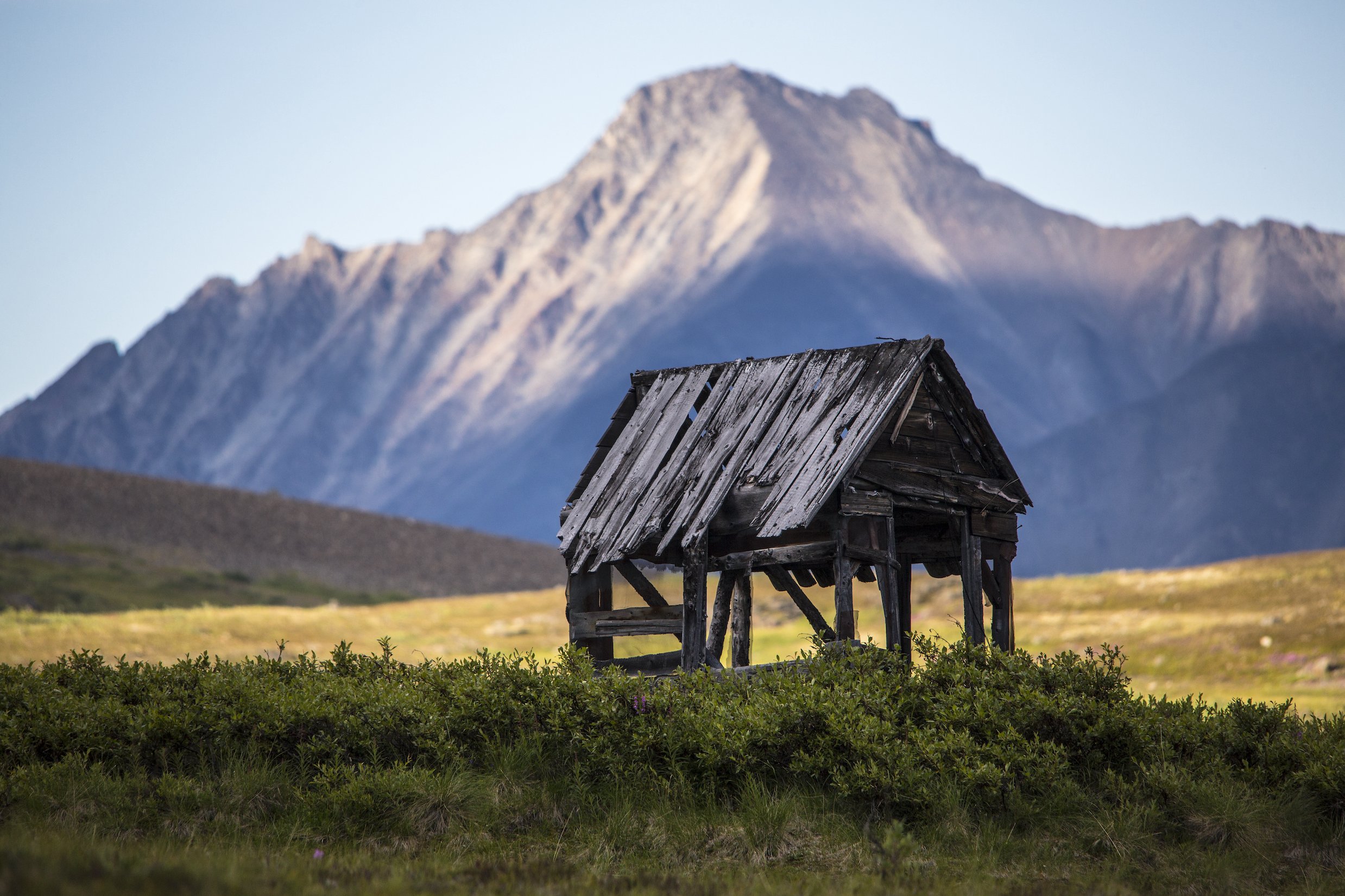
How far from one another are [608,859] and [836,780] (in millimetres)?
2375

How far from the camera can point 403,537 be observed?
10075 centimetres

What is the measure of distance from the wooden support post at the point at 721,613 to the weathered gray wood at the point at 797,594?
17.9 inches

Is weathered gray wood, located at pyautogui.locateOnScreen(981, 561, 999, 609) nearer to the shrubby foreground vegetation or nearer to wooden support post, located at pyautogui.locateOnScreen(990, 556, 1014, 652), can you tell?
wooden support post, located at pyautogui.locateOnScreen(990, 556, 1014, 652)

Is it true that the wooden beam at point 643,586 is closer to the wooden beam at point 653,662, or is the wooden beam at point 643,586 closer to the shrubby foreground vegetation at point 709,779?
the wooden beam at point 653,662

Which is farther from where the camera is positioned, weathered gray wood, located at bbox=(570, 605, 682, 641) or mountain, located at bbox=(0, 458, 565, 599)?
mountain, located at bbox=(0, 458, 565, 599)

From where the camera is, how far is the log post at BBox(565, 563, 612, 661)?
17.5 meters

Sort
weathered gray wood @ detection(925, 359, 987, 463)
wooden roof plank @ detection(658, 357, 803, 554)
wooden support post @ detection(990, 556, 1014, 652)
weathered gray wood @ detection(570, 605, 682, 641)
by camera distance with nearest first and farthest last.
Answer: wooden roof plank @ detection(658, 357, 803, 554), weathered gray wood @ detection(925, 359, 987, 463), weathered gray wood @ detection(570, 605, 682, 641), wooden support post @ detection(990, 556, 1014, 652)

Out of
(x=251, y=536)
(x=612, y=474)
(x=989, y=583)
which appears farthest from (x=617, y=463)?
(x=251, y=536)

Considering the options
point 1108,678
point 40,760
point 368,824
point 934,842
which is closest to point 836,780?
point 934,842

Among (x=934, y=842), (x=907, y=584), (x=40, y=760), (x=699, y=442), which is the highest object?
(x=699, y=442)

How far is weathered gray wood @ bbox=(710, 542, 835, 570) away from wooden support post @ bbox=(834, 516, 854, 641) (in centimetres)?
28

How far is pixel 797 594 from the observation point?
58.2 ft

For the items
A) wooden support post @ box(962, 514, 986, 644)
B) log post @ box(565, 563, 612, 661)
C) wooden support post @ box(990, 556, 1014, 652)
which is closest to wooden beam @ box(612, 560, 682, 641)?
log post @ box(565, 563, 612, 661)

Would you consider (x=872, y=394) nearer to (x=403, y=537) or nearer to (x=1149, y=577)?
(x=1149, y=577)
